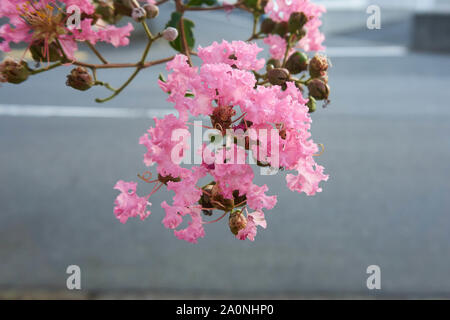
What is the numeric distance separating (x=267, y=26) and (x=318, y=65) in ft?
0.49

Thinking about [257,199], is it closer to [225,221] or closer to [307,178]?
[307,178]

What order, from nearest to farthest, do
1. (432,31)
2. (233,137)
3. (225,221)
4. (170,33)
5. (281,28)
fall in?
(233,137), (170,33), (281,28), (225,221), (432,31)

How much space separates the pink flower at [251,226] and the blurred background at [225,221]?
4.90ft

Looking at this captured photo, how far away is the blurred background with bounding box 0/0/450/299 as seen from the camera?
2111 millimetres

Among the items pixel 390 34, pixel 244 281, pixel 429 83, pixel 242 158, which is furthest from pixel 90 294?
pixel 390 34

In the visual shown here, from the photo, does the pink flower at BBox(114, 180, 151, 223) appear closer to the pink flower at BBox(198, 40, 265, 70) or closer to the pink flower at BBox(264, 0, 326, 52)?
the pink flower at BBox(198, 40, 265, 70)

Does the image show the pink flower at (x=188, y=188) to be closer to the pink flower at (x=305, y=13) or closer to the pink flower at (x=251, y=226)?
the pink flower at (x=251, y=226)

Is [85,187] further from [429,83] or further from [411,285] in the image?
[429,83]

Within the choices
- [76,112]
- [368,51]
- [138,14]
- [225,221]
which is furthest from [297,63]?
[368,51]

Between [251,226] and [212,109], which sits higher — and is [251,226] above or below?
below

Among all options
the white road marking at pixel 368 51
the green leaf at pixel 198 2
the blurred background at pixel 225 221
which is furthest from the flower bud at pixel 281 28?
the white road marking at pixel 368 51

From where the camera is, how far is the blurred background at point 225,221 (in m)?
2.11

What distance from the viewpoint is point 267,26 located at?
803 mm

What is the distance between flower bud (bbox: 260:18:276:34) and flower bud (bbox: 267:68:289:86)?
0.60 feet
